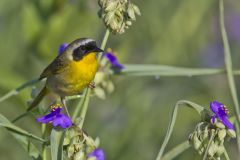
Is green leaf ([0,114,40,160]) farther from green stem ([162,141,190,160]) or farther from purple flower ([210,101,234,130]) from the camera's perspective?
purple flower ([210,101,234,130])

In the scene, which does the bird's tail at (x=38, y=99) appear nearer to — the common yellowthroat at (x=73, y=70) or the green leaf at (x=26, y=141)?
the common yellowthroat at (x=73, y=70)

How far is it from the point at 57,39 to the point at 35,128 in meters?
0.63

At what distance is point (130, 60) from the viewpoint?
587 cm

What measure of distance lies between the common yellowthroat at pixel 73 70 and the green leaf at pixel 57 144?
2.64ft

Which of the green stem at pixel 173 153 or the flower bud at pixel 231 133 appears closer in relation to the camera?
the flower bud at pixel 231 133

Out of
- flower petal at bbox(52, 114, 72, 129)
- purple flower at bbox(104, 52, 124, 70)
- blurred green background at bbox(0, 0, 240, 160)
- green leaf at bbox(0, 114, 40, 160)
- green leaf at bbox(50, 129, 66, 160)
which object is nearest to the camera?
green leaf at bbox(50, 129, 66, 160)

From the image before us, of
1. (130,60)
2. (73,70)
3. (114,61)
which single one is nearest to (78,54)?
(73,70)

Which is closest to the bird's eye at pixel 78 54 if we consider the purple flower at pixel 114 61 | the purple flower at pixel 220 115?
the purple flower at pixel 114 61

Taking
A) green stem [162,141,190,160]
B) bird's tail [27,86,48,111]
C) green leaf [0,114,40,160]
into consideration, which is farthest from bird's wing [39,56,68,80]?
green stem [162,141,190,160]

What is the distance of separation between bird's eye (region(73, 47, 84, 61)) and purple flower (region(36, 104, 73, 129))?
0.90 m

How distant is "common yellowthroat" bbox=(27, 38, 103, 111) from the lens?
3469mm

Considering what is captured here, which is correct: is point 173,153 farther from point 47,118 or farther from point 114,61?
point 114,61

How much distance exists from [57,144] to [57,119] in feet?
0.42

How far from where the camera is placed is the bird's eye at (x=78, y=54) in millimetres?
3605
